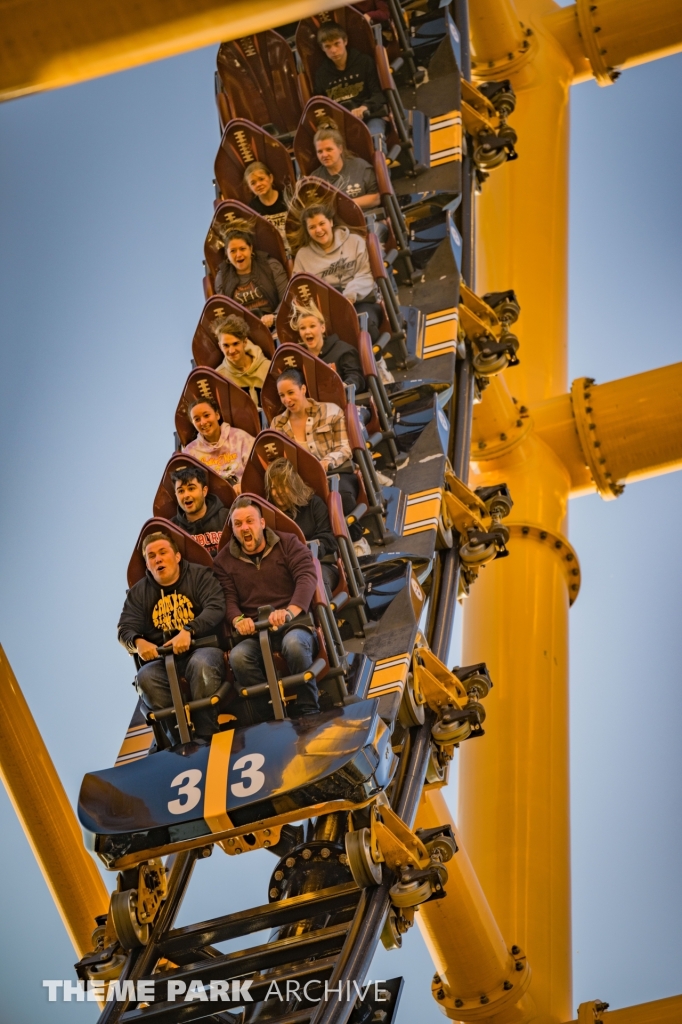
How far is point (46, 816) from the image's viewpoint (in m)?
4.92

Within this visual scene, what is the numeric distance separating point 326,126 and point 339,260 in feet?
3.42

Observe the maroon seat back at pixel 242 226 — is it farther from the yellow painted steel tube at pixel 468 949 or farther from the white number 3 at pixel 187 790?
the white number 3 at pixel 187 790

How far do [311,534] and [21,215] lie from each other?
19.1 feet

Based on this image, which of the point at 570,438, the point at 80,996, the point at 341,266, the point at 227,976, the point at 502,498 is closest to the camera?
the point at 227,976

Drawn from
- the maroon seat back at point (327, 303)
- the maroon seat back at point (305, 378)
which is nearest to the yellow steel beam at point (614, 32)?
the maroon seat back at point (327, 303)

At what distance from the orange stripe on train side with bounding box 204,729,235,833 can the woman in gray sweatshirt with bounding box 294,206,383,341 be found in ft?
9.70

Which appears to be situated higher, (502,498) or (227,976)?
(502,498)

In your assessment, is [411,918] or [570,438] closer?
[411,918]

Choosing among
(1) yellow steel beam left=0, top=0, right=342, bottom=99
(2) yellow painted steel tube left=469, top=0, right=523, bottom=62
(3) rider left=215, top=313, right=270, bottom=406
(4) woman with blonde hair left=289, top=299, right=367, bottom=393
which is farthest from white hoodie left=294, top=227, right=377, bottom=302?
(1) yellow steel beam left=0, top=0, right=342, bottom=99

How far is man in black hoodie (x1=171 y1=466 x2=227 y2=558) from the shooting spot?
5.73 m

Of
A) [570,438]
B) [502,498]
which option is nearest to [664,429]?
[570,438]

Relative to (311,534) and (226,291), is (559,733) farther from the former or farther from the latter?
(226,291)

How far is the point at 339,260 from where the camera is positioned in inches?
292

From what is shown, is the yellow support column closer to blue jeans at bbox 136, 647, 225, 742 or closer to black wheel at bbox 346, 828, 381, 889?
black wheel at bbox 346, 828, 381, 889
